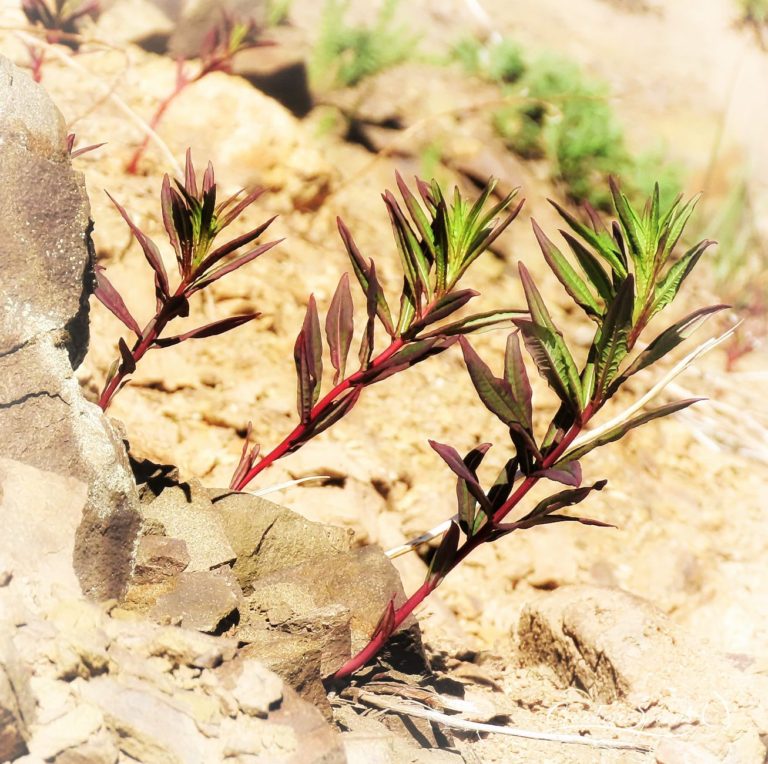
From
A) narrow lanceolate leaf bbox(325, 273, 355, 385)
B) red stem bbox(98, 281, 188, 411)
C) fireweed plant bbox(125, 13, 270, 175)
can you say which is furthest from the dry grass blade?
fireweed plant bbox(125, 13, 270, 175)

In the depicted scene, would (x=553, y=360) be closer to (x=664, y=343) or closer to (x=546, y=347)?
(x=546, y=347)

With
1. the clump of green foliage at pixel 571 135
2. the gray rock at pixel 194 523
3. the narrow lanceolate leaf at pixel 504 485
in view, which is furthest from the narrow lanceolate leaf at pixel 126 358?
the clump of green foliage at pixel 571 135

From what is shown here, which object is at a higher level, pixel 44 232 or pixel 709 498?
pixel 44 232

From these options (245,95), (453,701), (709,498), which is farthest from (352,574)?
(245,95)

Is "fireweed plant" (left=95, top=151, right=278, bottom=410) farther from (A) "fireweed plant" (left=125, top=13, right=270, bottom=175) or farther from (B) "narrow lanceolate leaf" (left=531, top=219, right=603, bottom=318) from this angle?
(A) "fireweed plant" (left=125, top=13, right=270, bottom=175)

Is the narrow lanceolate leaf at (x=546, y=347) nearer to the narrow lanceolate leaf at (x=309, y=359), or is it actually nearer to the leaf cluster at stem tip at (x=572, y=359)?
the leaf cluster at stem tip at (x=572, y=359)

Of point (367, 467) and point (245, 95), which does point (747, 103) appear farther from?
point (367, 467)
